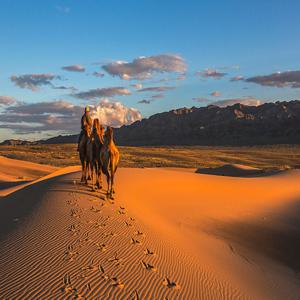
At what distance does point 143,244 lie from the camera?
9.21 metres

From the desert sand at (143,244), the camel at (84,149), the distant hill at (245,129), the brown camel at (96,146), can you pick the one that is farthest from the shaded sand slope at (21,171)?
the distant hill at (245,129)

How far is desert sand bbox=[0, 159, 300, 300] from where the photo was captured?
665cm

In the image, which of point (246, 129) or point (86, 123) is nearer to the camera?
point (86, 123)

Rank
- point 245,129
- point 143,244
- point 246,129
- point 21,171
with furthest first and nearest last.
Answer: point 245,129, point 246,129, point 21,171, point 143,244

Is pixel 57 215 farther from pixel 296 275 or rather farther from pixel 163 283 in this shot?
pixel 296 275

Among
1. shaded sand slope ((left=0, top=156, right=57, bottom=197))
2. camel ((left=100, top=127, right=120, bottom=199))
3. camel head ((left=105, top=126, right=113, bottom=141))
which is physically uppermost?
camel head ((left=105, top=126, right=113, bottom=141))

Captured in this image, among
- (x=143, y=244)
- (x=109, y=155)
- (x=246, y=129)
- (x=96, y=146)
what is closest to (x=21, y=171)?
(x=96, y=146)

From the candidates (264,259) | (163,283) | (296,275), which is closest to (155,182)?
(264,259)

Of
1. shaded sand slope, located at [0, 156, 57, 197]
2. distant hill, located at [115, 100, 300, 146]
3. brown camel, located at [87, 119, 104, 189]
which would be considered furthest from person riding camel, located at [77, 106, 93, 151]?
distant hill, located at [115, 100, 300, 146]

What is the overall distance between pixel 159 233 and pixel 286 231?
7163mm

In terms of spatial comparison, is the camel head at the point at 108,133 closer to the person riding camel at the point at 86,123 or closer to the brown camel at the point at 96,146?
→ the brown camel at the point at 96,146

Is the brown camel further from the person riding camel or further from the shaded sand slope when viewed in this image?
the shaded sand slope

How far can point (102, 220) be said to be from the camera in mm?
10680

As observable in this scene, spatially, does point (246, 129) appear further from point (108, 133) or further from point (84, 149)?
point (108, 133)
